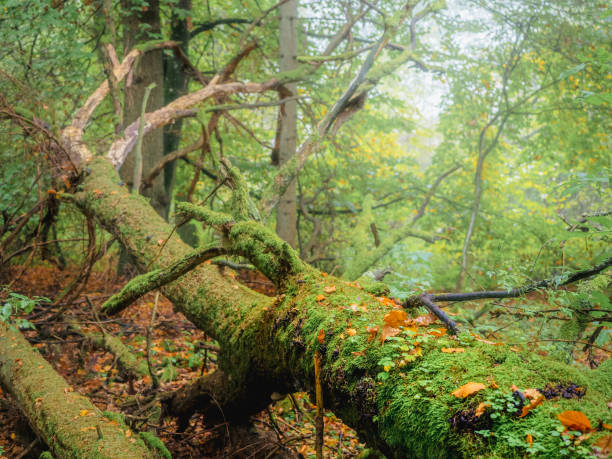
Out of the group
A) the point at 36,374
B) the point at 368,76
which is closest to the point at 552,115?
the point at 368,76

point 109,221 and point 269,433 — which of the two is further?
point 109,221

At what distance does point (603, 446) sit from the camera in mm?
1127

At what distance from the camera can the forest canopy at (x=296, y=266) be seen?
5.79ft

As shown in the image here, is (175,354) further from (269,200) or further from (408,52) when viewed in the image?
(408,52)

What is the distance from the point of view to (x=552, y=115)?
363 inches

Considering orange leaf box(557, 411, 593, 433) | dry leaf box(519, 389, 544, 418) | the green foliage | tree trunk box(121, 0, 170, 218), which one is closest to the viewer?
orange leaf box(557, 411, 593, 433)

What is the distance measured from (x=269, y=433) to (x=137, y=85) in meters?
7.71

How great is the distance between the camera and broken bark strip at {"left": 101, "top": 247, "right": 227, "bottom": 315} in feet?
9.73

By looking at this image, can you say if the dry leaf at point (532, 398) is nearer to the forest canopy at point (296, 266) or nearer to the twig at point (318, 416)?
the forest canopy at point (296, 266)

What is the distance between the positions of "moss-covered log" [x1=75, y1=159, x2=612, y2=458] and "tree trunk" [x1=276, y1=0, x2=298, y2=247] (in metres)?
4.68

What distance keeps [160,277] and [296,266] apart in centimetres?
111

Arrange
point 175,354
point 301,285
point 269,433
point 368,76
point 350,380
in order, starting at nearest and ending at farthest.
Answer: point 350,380
point 301,285
point 269,433
point 368,76
point 175,354

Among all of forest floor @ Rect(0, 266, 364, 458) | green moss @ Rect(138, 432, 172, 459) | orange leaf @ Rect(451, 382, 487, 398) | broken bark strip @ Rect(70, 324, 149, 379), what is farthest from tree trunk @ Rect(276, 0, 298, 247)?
orange leaf @ Rect(451, 382, 487, 398)

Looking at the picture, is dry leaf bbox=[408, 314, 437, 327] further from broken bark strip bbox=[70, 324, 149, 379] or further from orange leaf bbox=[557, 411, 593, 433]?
broken bark strip bbox=[70, 324, 149, 379]
